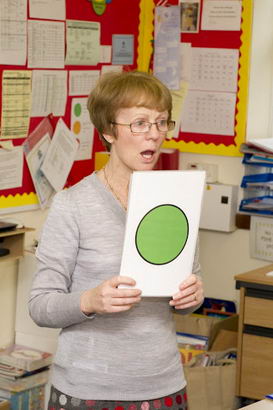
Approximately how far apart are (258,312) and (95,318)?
1.66m

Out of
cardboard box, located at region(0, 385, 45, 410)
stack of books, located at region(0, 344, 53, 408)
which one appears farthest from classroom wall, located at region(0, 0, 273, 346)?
cardboard box, located at region(0, 385, 45, 410)

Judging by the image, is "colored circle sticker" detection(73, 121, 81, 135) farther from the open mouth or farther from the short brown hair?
the open mouth

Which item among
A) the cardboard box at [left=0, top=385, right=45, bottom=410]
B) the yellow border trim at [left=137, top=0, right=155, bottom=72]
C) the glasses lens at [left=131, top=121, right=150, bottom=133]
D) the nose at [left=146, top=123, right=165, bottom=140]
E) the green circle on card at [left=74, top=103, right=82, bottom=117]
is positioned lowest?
the cardboard box at [left=0, top=385, right=45, bottom=410]

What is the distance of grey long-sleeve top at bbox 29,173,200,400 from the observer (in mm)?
1614

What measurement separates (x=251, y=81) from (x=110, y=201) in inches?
85.3

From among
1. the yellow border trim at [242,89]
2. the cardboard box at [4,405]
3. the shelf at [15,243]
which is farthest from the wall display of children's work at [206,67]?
the cardboard box at [4,405]

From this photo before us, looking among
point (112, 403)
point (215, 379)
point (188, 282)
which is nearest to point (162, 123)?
point (188, 282)

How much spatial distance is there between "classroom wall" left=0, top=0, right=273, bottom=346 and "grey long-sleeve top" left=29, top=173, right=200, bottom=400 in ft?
5.45

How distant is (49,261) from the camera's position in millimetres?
1615

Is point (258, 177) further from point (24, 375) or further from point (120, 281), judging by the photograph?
point (120, 281)

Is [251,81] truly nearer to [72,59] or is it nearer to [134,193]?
[72,59]

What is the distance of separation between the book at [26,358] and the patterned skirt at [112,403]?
57.2 inches

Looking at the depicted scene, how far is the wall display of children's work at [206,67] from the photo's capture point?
3.68m

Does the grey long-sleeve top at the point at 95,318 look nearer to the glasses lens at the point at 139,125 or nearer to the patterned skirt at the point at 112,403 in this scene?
the patterned skirt at the point at 112,403
